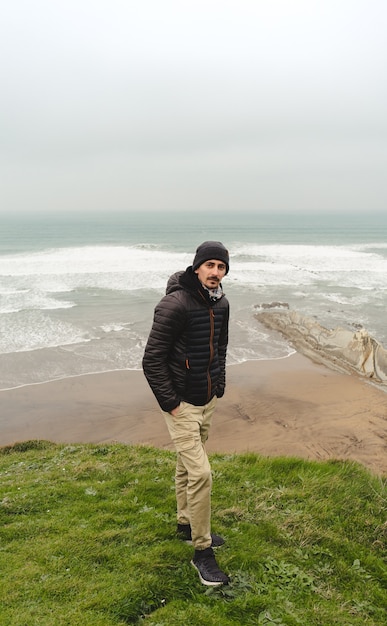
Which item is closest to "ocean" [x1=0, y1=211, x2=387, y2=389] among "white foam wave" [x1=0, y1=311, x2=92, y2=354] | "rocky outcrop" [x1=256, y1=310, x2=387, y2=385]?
"white foam wave" [x1=0, y1=311, x2=92, y2=354]

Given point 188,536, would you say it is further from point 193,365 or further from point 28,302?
point 28,302

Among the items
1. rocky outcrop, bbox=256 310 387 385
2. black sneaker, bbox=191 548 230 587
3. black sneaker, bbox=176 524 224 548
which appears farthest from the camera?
rocky outcrop, bbox=256 310 387 385

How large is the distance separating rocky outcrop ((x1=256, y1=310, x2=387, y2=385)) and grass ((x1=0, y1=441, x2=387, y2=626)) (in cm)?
1024

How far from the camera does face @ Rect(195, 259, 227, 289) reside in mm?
3529

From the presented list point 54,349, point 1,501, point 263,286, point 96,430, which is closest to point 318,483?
point 1,501

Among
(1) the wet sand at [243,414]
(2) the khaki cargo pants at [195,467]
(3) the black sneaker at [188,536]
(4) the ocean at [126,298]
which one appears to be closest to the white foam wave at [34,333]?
(4) the ocean at [126,298]

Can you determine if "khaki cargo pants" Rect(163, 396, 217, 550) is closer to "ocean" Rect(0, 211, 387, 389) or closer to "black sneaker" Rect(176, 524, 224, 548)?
"black sneaker" Rect(176, 524, 224, 548)

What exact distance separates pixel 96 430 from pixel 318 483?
270 inches

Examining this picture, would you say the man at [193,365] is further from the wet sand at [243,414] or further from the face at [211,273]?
the wet sand at [243,414]

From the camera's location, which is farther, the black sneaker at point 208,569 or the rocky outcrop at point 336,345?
the rocky outcrop at point 336,345

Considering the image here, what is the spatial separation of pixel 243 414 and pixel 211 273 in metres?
8.87

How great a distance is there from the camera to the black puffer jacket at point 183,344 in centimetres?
348

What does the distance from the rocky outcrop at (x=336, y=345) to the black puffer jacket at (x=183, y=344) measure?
13.0 m

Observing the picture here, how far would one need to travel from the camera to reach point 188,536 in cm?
408
